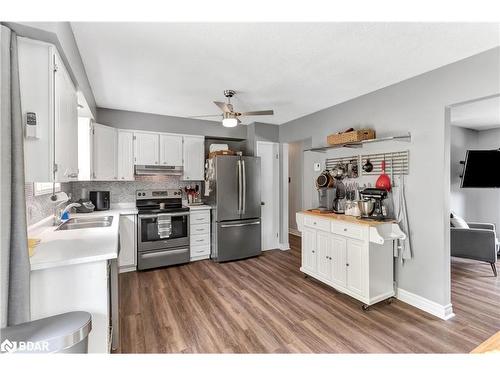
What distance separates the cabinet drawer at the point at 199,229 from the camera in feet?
12.8

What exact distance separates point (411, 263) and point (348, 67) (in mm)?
2191

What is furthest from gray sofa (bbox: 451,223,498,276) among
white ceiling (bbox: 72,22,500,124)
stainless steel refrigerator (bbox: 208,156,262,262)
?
stainless steel refrigerator (bbox: 208,156,262,262)

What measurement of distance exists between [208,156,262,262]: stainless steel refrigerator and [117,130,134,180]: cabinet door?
1.27 m

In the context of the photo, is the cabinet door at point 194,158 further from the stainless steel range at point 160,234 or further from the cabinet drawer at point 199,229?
the cabinet drawer at point 199,229

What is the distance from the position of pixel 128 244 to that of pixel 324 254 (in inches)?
109

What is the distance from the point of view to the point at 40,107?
1.31m

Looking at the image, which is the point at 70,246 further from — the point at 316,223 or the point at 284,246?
the point at 284,246

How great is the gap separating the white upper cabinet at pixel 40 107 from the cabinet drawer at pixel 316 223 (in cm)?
261

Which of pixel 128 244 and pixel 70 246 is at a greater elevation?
pixel 70 246

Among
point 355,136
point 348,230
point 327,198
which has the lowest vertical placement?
point 348,230

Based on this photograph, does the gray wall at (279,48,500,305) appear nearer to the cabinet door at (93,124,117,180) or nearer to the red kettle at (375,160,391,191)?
the red kettle at (375,160,391,191)

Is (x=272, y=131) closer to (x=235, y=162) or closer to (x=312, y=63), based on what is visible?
(x=235, y=162)

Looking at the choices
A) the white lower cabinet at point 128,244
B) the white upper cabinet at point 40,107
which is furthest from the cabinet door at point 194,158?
the white upper cabinet at point 40,107

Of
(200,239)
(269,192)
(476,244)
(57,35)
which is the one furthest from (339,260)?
(57,35)
